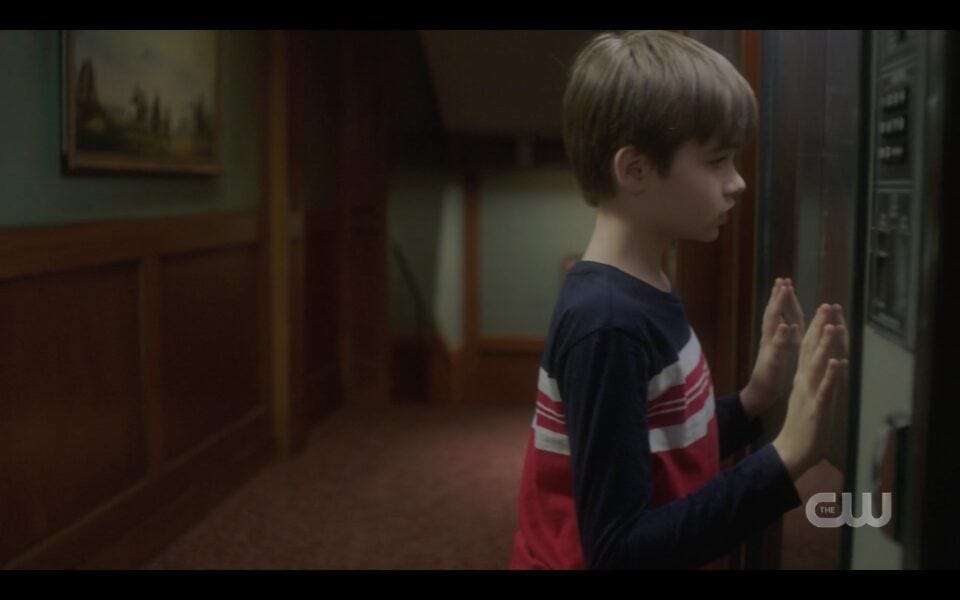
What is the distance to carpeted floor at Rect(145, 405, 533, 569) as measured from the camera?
2666mm

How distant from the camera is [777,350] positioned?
1.07m

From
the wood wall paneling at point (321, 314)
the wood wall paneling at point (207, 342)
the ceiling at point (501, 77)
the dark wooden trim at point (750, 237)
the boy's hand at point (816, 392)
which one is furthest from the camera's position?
the ceiling at point (501, 77)

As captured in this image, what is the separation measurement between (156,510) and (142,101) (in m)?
1.04

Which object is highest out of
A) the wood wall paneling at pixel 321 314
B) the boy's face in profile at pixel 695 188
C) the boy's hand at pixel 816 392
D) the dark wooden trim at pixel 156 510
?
the boy's face in profile at pixel 695 188

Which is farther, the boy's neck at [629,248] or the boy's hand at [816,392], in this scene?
the boy's neck at [629,248]

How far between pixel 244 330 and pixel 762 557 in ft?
7.42

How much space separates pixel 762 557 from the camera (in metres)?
1.41

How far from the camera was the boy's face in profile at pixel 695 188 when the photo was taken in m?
0.90

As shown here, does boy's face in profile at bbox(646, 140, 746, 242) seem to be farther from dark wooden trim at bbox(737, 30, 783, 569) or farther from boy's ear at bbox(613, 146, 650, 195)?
dark wooden trim at bbox(737, 30, 783, 569)

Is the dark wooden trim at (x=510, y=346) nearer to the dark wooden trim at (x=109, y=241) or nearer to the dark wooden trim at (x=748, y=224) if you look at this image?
the dark wooden trim at (x=109, y=241)

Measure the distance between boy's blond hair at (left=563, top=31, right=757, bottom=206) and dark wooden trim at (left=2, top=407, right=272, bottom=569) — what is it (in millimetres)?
1649

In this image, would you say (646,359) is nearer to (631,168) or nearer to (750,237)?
(631,168)

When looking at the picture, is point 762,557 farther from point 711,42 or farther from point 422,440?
point 422,440

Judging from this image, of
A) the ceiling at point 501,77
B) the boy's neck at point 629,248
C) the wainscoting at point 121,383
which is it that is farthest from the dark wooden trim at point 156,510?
the ceiling at point 501,77
